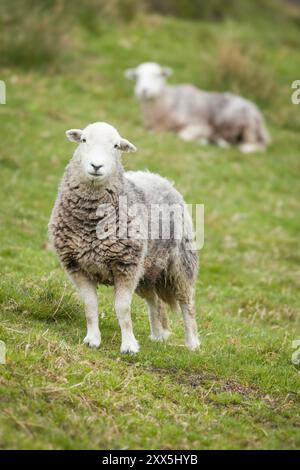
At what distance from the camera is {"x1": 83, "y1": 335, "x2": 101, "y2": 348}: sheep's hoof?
628 cm

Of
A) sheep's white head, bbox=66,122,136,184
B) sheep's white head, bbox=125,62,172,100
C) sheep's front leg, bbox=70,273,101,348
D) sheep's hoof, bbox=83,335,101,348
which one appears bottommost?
sheep's hoof, bbox=83,335,101,348

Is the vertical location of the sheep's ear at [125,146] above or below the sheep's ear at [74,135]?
below

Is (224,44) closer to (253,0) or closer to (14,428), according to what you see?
(253,0)

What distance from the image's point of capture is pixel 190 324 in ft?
23.4

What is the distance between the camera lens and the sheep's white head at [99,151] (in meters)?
6.14

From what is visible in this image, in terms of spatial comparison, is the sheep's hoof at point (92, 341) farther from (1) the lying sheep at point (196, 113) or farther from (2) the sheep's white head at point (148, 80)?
(2) the sheep's white head at point (148, 80)

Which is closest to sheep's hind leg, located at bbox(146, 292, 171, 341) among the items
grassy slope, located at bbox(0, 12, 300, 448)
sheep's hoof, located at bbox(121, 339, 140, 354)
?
grassy slope, located at bbox(0, 12, 300, 448)

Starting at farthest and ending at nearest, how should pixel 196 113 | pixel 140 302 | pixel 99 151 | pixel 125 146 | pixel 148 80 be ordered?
1. pixel 196 113
2. pixel 148 80
3. pixel 140 302
4. pixel 125 146
5. pixel 99 151

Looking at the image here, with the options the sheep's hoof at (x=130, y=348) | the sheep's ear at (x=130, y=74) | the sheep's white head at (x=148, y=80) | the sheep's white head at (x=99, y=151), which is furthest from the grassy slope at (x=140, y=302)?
the sheep's white head at (x=99, y=151)

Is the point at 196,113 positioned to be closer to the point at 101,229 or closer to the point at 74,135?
the point at 74,135

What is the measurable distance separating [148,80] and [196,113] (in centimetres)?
122

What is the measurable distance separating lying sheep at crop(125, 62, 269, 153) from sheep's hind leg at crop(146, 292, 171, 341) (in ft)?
31.9

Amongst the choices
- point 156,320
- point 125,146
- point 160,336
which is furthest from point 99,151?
point 160,336

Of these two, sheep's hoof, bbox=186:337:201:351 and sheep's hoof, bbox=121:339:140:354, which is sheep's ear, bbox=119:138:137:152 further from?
sheep's hoof, bbox=186:337:201:351
